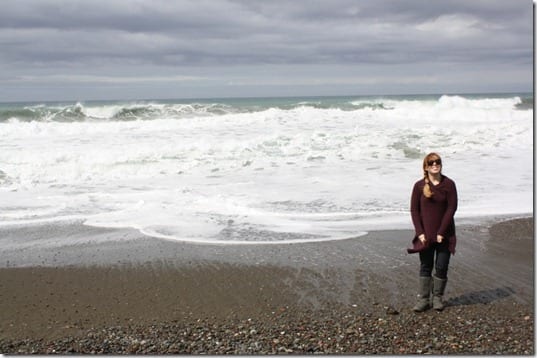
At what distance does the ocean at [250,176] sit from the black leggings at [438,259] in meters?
2.46

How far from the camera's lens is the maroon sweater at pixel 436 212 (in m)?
5.04

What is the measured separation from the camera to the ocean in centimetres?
884

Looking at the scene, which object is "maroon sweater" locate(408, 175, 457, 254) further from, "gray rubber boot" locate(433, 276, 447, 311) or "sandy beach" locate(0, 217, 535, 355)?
"sandy beach" locate(0, 217, 535, 355)

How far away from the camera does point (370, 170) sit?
13.7 m

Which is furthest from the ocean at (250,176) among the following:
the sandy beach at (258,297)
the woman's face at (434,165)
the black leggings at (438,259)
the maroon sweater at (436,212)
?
the woman's face at (434,165)

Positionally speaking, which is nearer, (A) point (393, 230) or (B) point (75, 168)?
(A) point (393, 230)

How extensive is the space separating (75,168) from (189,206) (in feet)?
19.6

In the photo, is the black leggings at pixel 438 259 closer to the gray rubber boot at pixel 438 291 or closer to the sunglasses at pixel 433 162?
the gray rubber boot at pixel 438 291

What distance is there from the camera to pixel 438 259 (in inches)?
206

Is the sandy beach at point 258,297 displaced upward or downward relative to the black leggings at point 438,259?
downward

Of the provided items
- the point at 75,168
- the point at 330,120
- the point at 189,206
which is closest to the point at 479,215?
the point at 189,206

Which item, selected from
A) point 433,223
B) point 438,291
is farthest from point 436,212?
point 438,291

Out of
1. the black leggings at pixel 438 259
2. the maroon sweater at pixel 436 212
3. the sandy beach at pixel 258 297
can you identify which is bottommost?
the sandy beach at pixel 258 297

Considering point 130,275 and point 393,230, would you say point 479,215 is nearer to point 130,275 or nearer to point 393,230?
point 393,230
